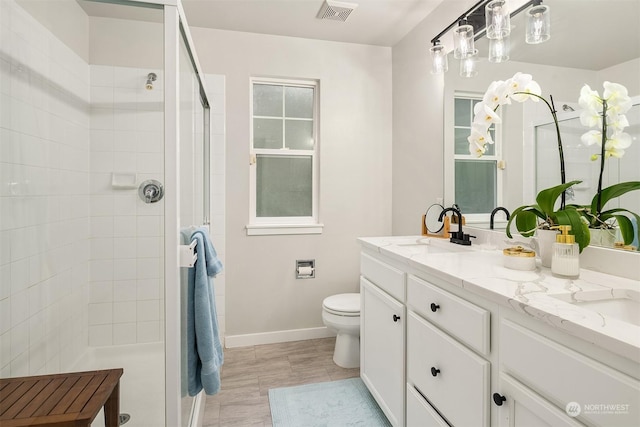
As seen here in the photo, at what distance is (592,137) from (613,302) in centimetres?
62

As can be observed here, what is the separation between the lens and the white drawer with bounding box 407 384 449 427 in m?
1.23

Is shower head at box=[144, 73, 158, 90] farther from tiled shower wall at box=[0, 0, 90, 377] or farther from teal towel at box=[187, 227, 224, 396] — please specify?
teal towel at box=[187, 227, 224, 396]

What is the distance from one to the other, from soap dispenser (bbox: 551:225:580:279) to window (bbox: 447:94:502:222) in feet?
2.07

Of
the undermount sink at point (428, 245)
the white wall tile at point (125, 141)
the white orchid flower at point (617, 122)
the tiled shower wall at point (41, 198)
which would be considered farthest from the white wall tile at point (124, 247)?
the white orchid flower at point (617, 122)

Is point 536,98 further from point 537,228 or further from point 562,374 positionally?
point 562,374

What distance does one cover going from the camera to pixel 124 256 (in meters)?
1.94

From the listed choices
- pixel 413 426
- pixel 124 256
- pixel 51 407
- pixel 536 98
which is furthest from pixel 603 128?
pixel 124 256

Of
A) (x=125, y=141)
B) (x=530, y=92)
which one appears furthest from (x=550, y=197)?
(x=125, y=141)

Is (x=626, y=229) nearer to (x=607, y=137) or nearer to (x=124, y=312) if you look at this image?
(x=607, y=137)

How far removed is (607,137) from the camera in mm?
1197

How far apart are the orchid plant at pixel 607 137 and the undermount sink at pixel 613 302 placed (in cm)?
24

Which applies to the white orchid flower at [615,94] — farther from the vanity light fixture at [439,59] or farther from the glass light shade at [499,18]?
the vanity light fixture at [439,59]

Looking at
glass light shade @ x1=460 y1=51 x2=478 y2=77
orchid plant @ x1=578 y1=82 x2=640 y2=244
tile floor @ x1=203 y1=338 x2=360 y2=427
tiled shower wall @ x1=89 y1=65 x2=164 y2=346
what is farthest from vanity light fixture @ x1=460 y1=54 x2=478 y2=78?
tile floor @ x1=203 y1=338 x2=360 y2=427

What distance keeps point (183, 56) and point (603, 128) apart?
160cm
